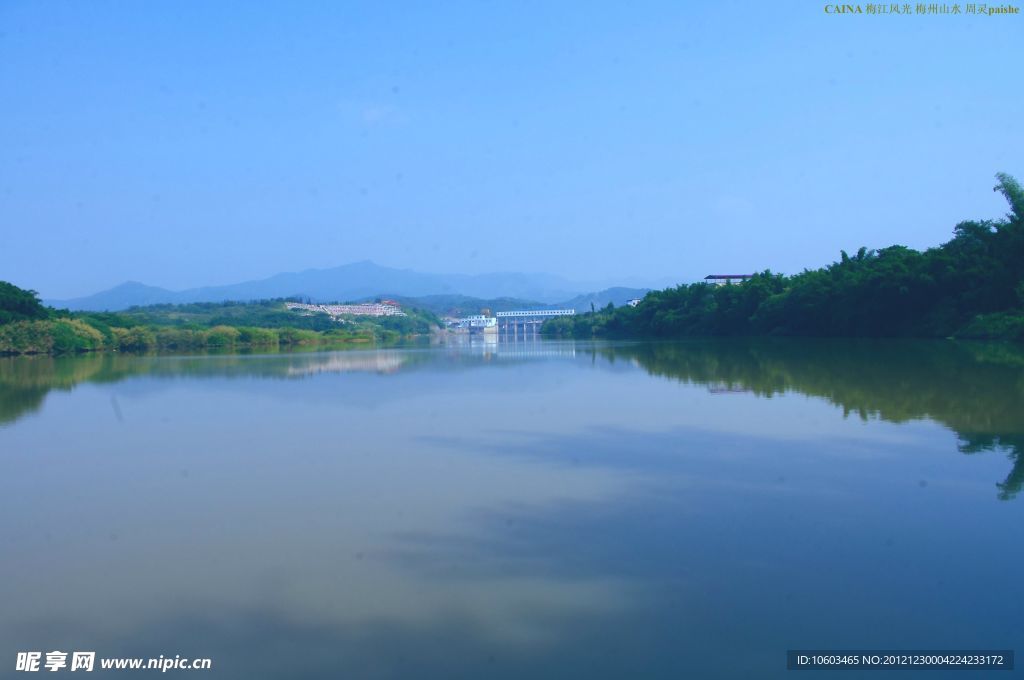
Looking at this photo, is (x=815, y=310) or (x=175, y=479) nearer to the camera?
(x=175, y=479)

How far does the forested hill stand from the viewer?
24.8 m

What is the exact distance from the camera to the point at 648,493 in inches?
212

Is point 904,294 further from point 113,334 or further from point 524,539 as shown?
point 113,334

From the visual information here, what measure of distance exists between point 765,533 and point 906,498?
132cm

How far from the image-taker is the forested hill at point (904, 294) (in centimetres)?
2481

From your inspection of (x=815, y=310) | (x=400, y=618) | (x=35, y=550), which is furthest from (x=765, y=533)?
(x=815, y=310)

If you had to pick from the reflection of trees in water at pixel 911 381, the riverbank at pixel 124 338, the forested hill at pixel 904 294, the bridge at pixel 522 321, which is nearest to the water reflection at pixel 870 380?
the reflection of trees in water at pixel 911 381

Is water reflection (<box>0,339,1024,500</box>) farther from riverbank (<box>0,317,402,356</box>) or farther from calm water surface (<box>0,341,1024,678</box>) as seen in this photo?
riverbank (<box>0,317,402,356</box>)

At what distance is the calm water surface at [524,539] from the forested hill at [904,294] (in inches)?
724

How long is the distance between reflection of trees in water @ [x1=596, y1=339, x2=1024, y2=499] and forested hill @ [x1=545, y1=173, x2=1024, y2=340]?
640cm

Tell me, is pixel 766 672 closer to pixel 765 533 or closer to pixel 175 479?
pixel 765 533

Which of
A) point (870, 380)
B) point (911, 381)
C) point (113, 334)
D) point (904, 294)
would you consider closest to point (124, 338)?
point (113, 334)

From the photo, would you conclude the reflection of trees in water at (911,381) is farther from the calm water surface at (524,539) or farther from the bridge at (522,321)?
the bridge at (522,321)

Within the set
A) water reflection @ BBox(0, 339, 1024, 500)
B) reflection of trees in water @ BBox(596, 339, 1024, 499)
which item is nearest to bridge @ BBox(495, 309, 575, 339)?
water reflection @ BBox(0, 339, 1024, 500)
